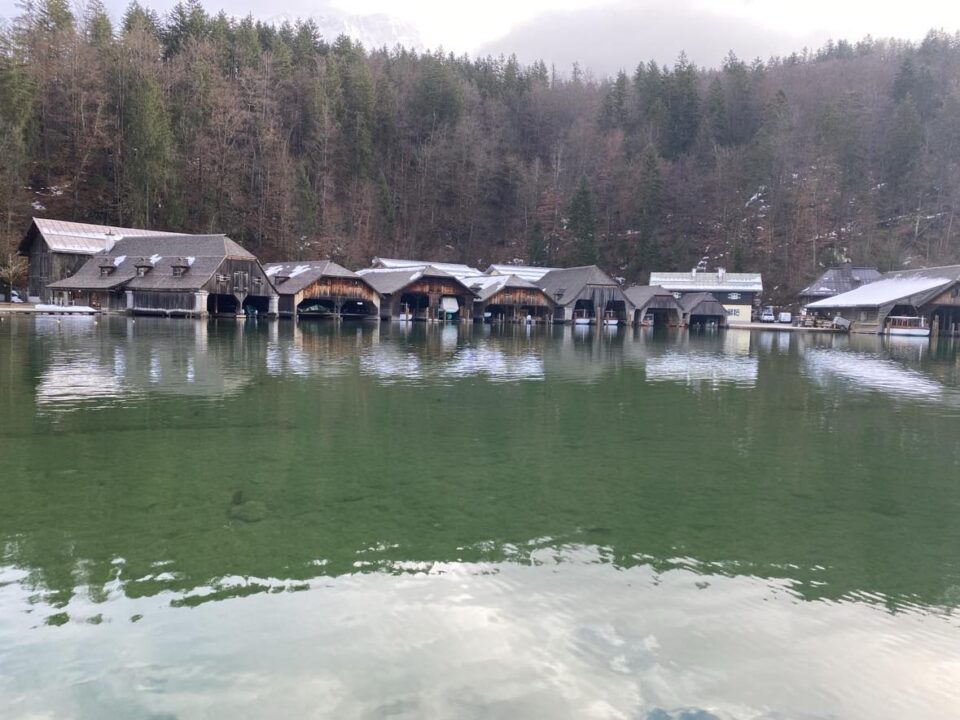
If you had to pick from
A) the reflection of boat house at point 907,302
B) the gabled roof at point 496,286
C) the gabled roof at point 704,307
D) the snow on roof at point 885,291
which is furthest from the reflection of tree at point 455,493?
the gabled roof at point 704,307

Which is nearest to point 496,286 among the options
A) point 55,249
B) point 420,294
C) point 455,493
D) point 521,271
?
point 420,294

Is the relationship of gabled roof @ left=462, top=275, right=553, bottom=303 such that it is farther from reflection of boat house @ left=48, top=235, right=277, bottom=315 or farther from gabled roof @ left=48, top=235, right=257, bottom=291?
gabled roof @ left=48, top=235, right=257, bottom=291

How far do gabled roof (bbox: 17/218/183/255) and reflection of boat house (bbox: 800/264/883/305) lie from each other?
61.4 meters

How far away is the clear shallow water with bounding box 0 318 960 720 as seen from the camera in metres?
4.45

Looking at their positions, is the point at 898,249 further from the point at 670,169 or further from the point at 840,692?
the point at 840,692

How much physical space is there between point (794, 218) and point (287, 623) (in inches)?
3310

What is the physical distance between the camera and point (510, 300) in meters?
58.7

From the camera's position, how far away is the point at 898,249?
246ft

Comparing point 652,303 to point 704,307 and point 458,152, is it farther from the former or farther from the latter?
point 458,152

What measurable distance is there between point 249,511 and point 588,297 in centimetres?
5431

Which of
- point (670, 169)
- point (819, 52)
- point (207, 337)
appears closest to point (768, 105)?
point (670, 169)

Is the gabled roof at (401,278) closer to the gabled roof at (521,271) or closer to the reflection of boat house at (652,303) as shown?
the gabled roof at (521,271)

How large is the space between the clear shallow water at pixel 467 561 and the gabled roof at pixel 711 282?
189 ft

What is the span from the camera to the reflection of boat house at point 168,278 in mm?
45594
